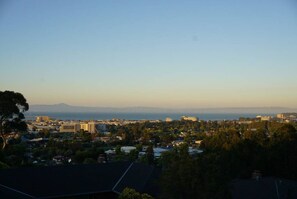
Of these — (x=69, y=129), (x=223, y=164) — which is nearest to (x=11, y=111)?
(x=223, y=164)

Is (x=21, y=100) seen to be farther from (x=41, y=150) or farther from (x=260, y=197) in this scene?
(x=41, y=150)

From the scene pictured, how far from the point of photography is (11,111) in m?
21.7

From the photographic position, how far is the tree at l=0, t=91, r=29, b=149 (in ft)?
70.3

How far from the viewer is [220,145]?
24.9 meters

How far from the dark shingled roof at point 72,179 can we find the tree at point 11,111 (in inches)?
281

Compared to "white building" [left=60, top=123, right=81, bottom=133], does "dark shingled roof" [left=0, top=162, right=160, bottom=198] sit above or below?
above

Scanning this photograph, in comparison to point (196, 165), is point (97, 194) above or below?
below

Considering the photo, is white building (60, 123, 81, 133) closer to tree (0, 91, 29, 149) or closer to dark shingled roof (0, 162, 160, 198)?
tree (0, 91, 29, 149)

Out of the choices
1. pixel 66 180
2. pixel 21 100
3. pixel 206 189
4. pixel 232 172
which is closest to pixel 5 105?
pixel 21 100

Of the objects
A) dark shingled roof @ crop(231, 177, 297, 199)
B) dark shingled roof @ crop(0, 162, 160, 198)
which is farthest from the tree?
dark shingled roof @ crop(231, 177, 297, 199)

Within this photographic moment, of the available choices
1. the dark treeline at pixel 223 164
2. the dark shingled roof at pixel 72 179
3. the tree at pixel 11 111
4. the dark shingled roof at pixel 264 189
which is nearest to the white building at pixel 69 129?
the dark treeline at pixel 223 164

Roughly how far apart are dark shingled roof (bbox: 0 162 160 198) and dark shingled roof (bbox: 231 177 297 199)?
337cm

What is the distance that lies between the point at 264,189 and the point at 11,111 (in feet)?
43.1

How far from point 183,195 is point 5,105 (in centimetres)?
1244
